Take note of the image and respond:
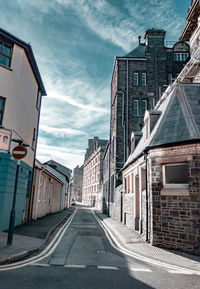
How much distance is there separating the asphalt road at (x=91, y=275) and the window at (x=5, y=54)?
380 inches

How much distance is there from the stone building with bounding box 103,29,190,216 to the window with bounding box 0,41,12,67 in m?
15.9

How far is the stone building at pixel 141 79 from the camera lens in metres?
27.2

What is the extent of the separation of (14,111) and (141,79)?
20.1 metres

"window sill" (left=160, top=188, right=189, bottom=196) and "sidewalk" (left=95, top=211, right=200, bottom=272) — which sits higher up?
"window sill" (left=160, top=188, right=189, bottom=196)

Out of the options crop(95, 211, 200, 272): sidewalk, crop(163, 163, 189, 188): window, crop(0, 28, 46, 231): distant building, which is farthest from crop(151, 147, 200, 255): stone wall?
crop(0, 28, 46, 231): distant building

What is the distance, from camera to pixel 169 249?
366 inches

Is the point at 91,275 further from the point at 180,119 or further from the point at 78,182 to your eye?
the point at 78,182

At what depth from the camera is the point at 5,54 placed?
12.3 metres

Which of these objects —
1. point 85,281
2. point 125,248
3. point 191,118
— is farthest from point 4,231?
point 191,118

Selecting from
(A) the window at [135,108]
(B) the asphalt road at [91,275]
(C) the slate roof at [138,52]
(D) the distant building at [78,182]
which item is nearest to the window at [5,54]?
(B) the asphalt road at [91,275]

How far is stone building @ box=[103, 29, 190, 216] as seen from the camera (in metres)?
27.2

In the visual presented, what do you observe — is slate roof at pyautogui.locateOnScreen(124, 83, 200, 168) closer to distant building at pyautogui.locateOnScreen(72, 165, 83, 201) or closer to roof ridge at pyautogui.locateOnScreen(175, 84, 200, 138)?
roof ridge at pyautogui.locateOnScreen(175, 84, 200, 138)

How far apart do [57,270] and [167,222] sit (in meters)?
5.17

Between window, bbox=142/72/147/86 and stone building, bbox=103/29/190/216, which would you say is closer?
stone building, bbox=103/29/190/216
